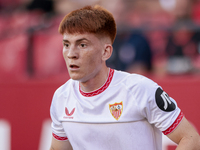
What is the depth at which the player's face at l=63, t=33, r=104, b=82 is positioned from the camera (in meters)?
2.39

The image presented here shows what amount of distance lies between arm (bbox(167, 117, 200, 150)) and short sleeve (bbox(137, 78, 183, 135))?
1.4 inches

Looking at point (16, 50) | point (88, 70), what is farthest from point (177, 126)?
point (16, 50)

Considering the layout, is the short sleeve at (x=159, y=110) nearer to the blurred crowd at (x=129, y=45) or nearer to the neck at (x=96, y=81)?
the neck at (x=96, y=81)

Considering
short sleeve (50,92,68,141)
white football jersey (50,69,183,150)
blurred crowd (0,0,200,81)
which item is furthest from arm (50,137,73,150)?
blurred crowd (0,0,200,81)

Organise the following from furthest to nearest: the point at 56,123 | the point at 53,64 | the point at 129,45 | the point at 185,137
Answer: the point at 53,64
the point at 129,45
the point at 56,123
the point at 185,137

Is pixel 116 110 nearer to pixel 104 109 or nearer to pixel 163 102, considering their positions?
pixel 104 109

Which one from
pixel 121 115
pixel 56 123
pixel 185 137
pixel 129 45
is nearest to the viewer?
pixel 185 137

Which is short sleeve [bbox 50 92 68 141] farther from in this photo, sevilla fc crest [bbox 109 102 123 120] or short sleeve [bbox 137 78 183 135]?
short sleeve [bbox 137 78 183 135]

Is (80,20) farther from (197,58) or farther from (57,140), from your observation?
(197,58)

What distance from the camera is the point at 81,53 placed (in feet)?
7.87

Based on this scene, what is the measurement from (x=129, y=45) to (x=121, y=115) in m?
2.81

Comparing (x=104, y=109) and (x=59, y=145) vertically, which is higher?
(x=104, y=109)

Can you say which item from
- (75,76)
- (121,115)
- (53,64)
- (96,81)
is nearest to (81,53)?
(75,76)

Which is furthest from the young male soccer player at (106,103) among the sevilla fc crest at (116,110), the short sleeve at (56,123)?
the short sleeve at (56,123)
